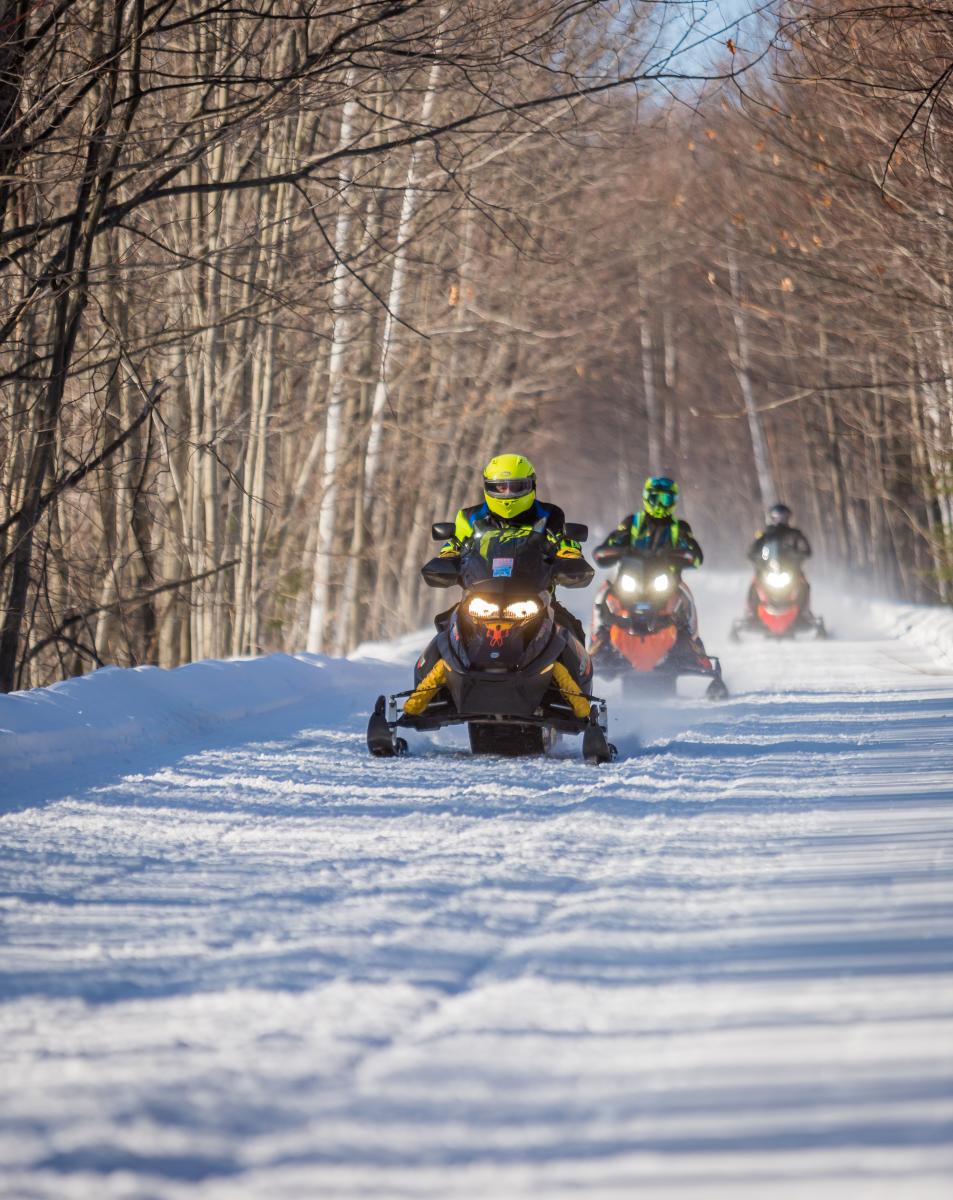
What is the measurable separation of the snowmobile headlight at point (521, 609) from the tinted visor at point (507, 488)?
0.78 meters

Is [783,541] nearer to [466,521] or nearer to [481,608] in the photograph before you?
[466,521]

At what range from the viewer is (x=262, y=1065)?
323 cm

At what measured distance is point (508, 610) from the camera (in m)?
8.66

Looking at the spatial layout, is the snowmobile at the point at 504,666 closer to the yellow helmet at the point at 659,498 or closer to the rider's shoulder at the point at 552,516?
the rider's shoulder at the point at 552,516

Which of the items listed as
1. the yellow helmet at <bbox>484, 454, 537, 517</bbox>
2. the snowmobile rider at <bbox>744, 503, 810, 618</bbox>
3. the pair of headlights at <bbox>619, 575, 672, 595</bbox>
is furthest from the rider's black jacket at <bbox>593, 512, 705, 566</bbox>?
the snowmobile rider at <bbox>744, 503, 810, 618</bbox>

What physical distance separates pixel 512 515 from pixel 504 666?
116 cm

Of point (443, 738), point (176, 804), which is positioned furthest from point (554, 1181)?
point (443, 738)

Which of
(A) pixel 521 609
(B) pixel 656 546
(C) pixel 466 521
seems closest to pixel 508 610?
(A) pixel 521 609

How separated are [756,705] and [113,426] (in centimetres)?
706

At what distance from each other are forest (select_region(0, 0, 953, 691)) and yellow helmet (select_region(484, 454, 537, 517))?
4.38ft

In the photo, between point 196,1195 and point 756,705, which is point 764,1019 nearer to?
point 196,1195

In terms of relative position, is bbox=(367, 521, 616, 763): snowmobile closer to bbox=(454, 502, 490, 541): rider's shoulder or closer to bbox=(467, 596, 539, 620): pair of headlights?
bbox=(467, 596, 539, 620): pair of headlights

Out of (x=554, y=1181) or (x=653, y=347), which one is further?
(x=653, y=347)

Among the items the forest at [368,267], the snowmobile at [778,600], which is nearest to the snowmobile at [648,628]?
the forest at [368,267]
